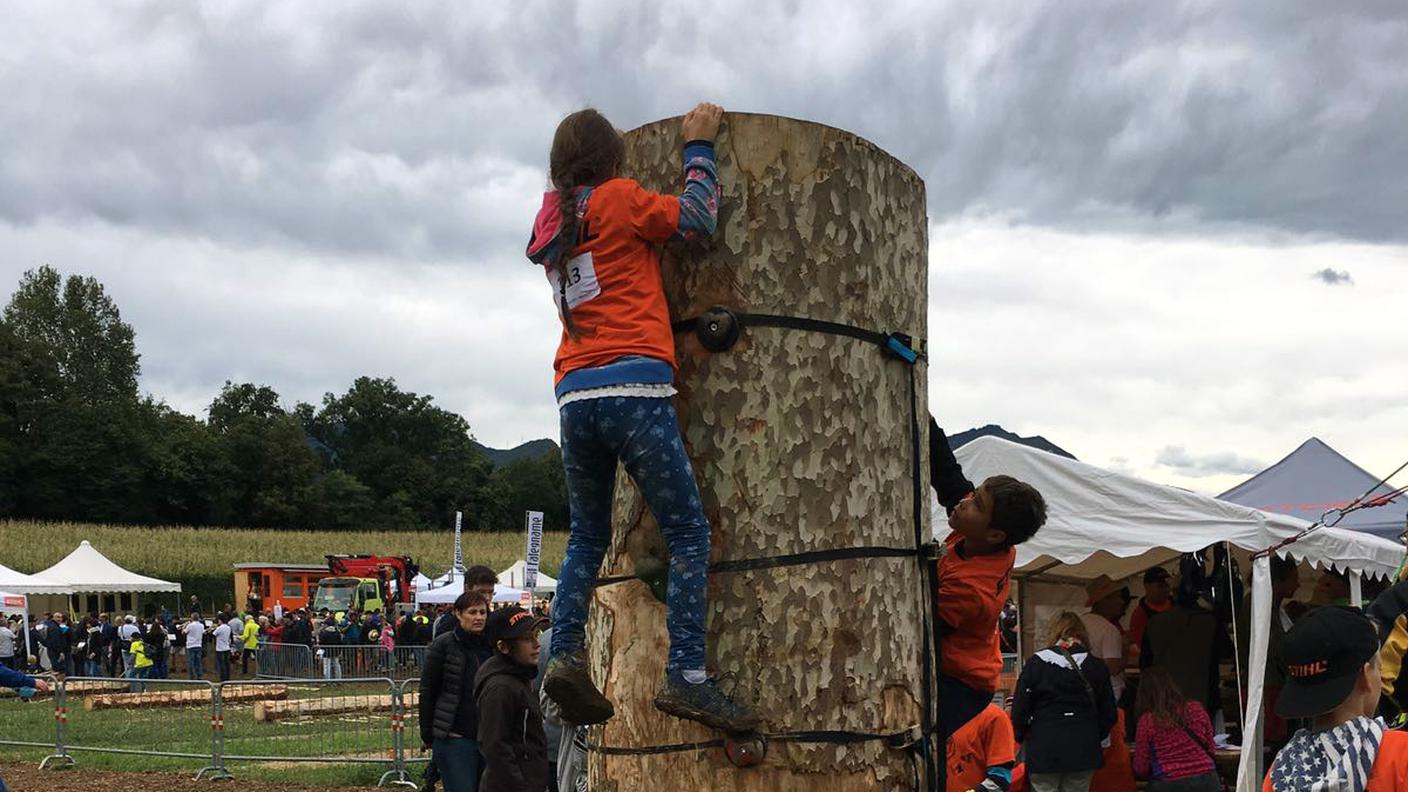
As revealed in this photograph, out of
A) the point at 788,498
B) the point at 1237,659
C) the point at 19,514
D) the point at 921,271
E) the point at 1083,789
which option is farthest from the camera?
the point at 19,514

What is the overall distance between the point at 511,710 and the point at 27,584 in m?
29.3

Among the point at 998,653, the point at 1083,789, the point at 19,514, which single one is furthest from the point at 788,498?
the point at 19,514

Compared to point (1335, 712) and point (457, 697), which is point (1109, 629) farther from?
point (1335, 712)

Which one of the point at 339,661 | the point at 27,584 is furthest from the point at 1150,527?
the point at 27,584

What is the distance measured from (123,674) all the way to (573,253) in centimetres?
3150

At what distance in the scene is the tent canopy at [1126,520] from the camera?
886 centimetres

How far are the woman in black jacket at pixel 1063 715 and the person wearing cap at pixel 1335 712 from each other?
17.4 ft

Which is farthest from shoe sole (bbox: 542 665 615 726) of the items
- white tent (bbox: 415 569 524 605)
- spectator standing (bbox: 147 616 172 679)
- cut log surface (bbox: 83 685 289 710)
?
spectator standing (bbox: 147 616 172 679)

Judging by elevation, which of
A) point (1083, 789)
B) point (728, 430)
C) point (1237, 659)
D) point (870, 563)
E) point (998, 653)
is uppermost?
point (728, 430)

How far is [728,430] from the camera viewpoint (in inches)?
110

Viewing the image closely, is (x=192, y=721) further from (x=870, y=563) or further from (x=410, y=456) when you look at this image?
(x=410, y=456)

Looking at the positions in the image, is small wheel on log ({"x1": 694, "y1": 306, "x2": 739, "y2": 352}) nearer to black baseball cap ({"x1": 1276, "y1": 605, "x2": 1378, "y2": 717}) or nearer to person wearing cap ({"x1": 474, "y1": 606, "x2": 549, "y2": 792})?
black baseball cap ({"x1": 1276, "y1": 605, "x2": 1378, "y2": 717})

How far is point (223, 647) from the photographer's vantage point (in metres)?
29.5

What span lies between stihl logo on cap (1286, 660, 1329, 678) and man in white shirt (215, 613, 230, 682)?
28.6m
